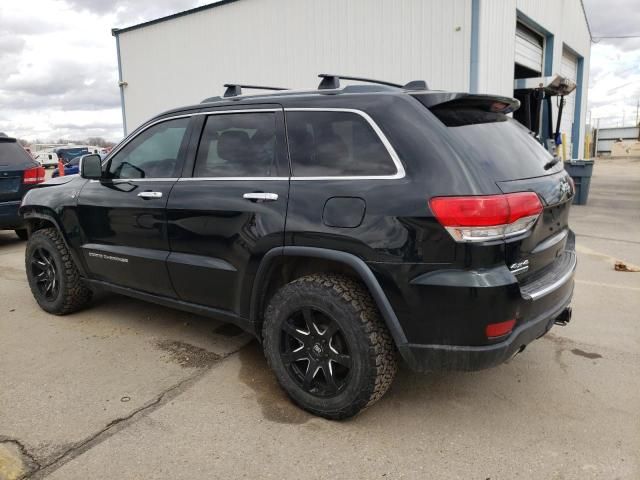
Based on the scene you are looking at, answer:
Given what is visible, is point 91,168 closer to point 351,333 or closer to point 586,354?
point 351,333

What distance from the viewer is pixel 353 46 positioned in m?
12.9

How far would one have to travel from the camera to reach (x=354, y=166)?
2799 mm

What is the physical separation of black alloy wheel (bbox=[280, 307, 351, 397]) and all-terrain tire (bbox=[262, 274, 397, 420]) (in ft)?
0.14

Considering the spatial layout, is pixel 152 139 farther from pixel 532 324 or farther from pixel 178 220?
pixel 532 324

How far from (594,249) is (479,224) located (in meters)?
5.85

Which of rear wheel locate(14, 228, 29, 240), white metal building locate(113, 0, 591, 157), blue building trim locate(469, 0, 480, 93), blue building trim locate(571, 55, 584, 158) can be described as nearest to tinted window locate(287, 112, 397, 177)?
rear wheel locate(14, 228, 29, 240)

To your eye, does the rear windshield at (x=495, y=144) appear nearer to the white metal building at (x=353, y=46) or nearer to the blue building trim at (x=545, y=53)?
the white metal building at (x=353, y=46)

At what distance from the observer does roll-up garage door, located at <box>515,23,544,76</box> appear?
44.6ft

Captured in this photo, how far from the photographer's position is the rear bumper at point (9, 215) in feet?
24.7

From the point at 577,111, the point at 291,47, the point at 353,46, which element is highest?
the point at 291,47

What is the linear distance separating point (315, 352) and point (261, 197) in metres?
0.95

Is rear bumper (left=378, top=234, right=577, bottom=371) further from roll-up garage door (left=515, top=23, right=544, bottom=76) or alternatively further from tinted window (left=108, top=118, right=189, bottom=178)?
roll-up garage door (left=515, top=23, right=544, bottom=76)

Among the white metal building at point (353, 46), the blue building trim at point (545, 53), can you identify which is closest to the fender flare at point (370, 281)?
the white metal building at point (353, 46)

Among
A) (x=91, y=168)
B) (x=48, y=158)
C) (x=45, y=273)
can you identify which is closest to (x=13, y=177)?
(x=45, y=273)
